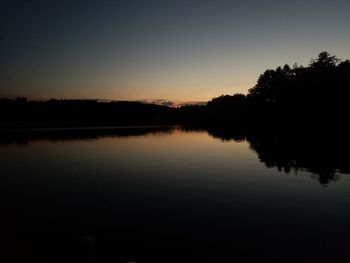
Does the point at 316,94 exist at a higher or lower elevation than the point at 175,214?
higher

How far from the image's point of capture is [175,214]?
19594 mm

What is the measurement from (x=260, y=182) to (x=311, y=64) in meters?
99.3

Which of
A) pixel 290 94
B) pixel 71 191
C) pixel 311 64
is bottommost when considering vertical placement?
pixel 71 191

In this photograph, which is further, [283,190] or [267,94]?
[267,94]

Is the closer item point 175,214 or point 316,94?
A: point 175,214

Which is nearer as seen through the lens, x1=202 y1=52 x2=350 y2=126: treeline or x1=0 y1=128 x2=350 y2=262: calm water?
x1=0 y1=128 x2=350 y2=262: calm water

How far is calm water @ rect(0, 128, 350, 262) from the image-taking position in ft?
46.7

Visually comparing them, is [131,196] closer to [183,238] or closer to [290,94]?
[183,238]

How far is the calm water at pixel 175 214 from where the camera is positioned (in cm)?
1423

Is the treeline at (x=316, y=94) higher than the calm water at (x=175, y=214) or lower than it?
higher

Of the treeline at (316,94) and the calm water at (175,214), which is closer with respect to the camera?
the calm water at (175,214)

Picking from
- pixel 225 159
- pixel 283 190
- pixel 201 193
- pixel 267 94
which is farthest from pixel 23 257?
pixel 267 94

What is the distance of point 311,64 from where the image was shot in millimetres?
113062

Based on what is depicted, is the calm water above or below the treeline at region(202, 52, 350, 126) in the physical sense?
below
